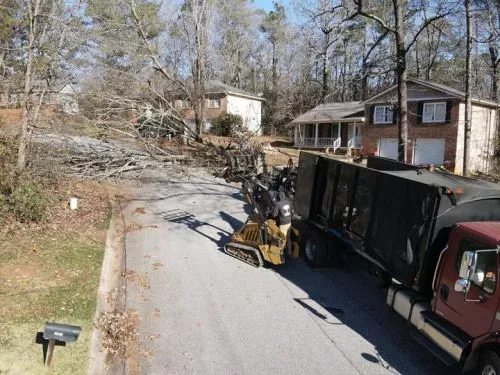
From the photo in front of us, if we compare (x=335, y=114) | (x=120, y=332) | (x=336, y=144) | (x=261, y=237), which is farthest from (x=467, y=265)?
(x=335, y=114)

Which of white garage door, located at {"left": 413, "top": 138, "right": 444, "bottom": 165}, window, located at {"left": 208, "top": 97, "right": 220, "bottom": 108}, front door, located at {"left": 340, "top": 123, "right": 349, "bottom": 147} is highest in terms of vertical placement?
window, located at {"left": 208, "top": 97, "right": 220, "bottom": 108}

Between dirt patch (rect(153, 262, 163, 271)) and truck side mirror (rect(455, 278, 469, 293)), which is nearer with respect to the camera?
truck side mirror (rect(455, 278, 469, 293))

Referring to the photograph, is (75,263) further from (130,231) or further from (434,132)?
(434,132)

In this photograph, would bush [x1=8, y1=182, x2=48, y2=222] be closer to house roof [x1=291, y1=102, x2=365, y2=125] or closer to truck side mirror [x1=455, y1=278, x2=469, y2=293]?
truck side mirror [x1=455, y1=278, x2=469, y2=293]

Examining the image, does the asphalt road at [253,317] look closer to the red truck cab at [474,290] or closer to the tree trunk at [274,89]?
the red truck cab at [474,290]

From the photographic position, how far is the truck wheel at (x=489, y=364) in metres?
5.61

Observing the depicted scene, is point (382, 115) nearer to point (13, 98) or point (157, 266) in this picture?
point (13, 98)

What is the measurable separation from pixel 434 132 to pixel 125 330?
92.9 feet

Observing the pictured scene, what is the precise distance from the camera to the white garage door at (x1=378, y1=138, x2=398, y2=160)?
33.7 meters

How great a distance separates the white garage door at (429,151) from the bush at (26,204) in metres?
26.2

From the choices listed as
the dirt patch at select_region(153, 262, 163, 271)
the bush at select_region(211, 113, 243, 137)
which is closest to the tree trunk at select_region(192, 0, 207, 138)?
the bush at select_region(211, 113, 243, 137)

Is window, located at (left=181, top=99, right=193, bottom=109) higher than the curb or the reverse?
higher

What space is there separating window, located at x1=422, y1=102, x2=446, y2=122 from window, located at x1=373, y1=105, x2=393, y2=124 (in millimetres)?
2526

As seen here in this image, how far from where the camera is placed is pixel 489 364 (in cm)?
577
